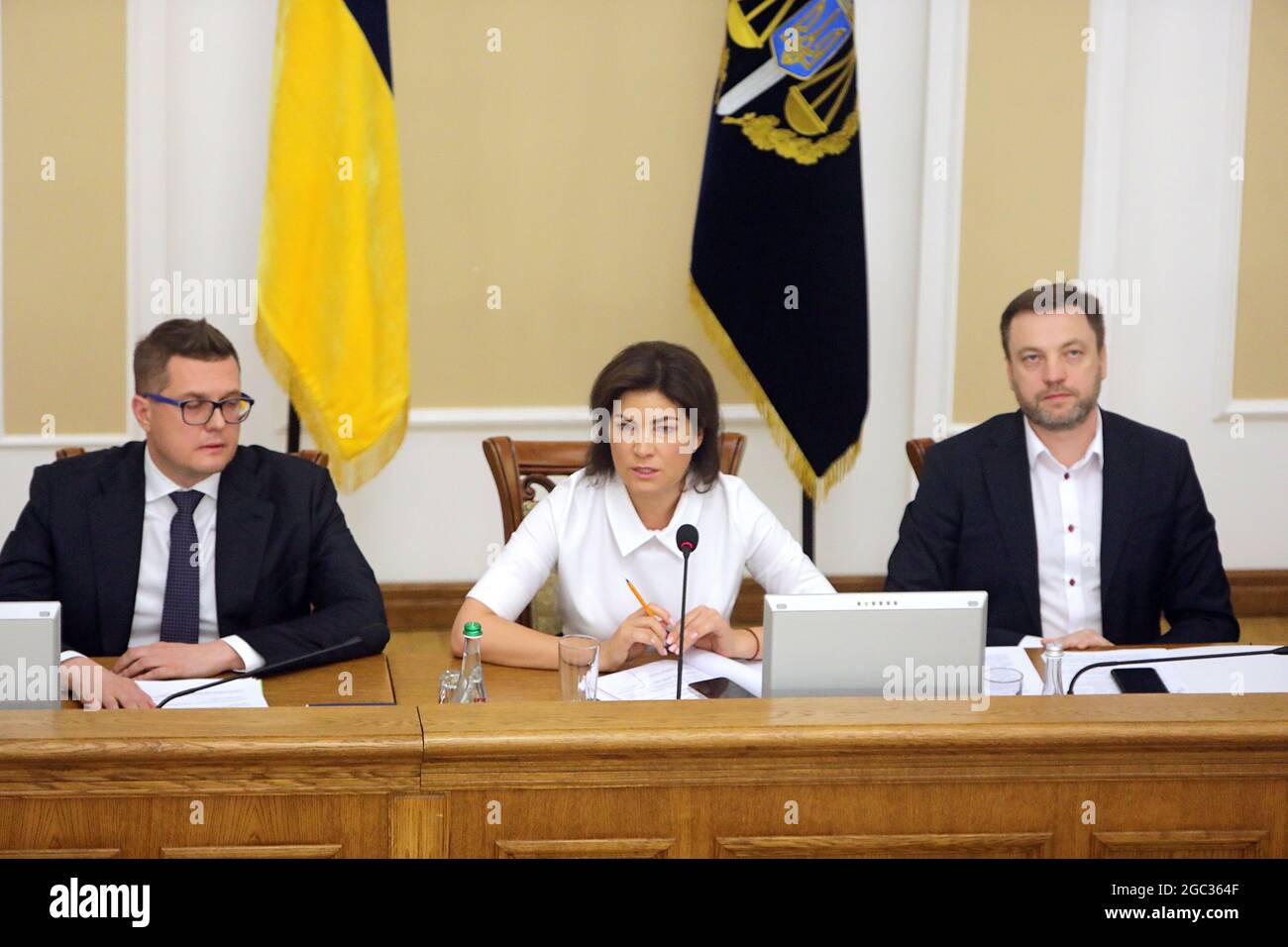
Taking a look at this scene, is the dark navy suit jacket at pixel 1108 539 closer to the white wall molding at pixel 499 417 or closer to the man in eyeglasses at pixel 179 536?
the man in eyeglasses at pixel 179 536

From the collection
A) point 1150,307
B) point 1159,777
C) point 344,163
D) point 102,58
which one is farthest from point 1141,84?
point 1159,777

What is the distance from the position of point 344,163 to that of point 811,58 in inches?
52.2

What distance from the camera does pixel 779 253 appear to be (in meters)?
4.28

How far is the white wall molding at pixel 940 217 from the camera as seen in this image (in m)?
4.54

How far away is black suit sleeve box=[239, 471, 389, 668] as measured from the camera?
2.49 m

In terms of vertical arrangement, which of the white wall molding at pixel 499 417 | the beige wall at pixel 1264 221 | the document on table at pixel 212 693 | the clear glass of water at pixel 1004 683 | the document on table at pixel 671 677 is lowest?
the document on table at pixel 212 693

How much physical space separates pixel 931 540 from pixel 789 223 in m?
1.58

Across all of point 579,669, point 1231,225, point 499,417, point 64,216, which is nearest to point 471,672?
point 579,669

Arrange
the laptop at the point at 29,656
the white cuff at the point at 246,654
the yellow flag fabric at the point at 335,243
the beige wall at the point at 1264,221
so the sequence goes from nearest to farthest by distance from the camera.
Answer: the laptop at the point at 29,656 < the white cuff at the point at 246,654 < the yellow flag fabric at the point at 335,243 < the beige wall at the point at 1264,221

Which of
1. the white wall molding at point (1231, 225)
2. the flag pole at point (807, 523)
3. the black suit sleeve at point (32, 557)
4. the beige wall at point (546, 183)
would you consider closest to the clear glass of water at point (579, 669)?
the black suit sleeve at point (32, 557)

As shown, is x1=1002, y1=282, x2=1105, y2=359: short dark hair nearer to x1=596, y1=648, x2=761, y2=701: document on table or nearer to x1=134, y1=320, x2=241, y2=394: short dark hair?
x1=596, y1=648, x2=761, y2=701: document on table

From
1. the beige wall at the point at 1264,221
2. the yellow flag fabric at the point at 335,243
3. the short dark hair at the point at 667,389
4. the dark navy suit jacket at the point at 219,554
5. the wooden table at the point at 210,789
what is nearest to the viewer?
the wooden table at the point at 210,789

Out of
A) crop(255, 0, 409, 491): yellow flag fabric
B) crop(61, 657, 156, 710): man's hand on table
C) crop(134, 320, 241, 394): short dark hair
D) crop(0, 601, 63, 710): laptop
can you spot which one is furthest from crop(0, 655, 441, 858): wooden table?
crop(255, 0, 409, 491): yellow flag fabric
